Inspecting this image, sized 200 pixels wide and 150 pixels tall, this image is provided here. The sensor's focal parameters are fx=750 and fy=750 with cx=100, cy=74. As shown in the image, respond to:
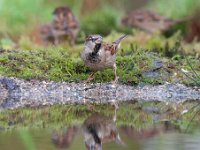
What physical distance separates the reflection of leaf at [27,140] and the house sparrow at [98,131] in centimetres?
48

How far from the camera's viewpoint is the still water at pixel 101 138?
6352 mm

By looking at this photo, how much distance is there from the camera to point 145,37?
48.1ft

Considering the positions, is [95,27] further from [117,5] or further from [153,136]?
[153,136]

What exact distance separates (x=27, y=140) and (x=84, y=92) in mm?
2643

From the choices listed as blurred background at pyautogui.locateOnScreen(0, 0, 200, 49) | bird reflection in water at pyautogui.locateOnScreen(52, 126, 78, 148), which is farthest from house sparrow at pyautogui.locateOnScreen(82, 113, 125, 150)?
blurred background at pyautogui.locateOnScreen(0, 0, 200, 49)

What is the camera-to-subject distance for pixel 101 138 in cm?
680

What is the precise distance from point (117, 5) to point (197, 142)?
13.3 metres

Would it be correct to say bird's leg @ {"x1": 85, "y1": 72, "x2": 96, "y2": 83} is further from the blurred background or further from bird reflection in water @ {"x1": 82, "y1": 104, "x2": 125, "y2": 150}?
the blurred background

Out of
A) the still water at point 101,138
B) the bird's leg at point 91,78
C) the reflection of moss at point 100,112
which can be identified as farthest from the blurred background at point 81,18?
the still water at point 101,138

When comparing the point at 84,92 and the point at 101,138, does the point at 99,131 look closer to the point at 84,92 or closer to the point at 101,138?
the point at 101,138

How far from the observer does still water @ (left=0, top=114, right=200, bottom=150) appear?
6.35 meters

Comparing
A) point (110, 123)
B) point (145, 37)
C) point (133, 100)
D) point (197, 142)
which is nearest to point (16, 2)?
point (145, 37)

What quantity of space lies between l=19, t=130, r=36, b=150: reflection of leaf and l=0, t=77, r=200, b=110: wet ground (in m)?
1.81

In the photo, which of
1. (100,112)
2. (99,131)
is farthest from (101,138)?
(100,112)
